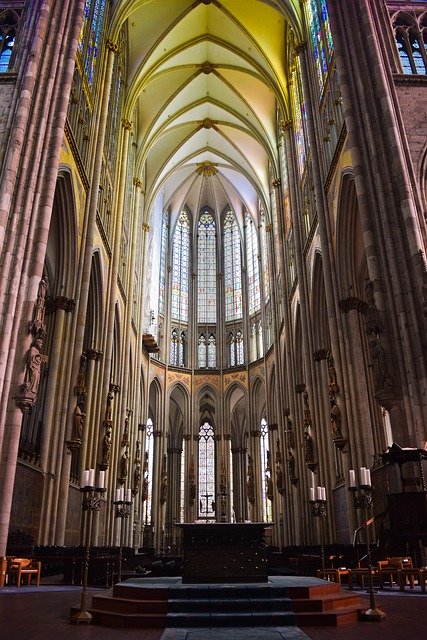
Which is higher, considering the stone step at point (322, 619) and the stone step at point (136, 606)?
the stone step at point (136, 606)

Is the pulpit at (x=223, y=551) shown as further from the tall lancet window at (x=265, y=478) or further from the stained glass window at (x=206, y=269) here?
the stained glass window at (x=206, y=269)

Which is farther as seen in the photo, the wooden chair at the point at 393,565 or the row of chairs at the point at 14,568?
the row of chairs at the point at 14,568

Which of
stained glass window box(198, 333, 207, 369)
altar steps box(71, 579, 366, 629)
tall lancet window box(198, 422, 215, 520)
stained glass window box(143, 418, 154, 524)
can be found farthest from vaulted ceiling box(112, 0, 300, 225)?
altar steps box(71, 579, 366, 629)

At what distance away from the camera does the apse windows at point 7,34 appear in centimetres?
1555

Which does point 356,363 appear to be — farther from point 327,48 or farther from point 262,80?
point 262,80

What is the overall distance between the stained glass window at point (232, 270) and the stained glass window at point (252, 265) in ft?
3.25

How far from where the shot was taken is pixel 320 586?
7.00 m

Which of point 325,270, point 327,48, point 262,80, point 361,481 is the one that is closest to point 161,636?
point 361,481

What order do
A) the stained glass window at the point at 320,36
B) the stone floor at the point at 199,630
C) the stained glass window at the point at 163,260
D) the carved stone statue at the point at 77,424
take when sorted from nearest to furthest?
1. the stone floor at the point at 199,630
2. the carved stone statue at the point at 77,424
3. the stained glass window at the point at 320,36
4. the stained glass window at the point at 163,260

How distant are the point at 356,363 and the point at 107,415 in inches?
382

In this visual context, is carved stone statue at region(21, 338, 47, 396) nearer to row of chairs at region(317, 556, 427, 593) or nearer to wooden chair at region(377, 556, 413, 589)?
row of chairs at region(317, 556, 427, 593)

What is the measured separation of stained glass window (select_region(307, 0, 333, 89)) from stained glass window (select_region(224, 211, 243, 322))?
2027 centimetres

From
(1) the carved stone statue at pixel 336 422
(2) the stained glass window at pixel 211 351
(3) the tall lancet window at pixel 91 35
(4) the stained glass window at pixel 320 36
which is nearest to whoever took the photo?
(1) the carved stone statue at pixel 336 422

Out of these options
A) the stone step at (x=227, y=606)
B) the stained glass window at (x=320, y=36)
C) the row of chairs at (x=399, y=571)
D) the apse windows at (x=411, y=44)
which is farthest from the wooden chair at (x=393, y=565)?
the stained glass window at (x=320, y=36)
